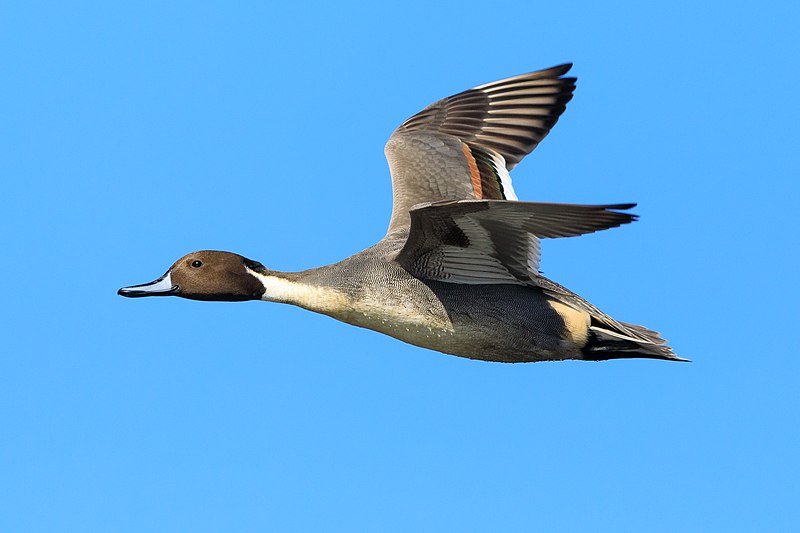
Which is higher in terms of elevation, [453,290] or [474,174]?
[474,174]

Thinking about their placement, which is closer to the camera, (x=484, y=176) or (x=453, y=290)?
(x=453, y=290)

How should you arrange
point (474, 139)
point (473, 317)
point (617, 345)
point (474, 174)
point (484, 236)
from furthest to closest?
1. point (474, 139)
2. point (474, 174)
3. point (617, 345)
4. point (473, 317)
5. point (484, 236)

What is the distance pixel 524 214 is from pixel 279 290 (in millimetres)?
1670

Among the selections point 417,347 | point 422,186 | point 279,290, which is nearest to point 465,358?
point 417,347

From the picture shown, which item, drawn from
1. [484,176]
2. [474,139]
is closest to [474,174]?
[484,176]

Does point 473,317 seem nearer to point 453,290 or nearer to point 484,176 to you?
point 453,290

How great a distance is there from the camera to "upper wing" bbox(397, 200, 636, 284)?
5.38 m

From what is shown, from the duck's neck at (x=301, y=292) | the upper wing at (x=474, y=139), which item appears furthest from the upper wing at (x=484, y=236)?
the upper wing at (x=474, y=139)

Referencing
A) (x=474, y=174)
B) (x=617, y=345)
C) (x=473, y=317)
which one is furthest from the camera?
(x=474, y=174)

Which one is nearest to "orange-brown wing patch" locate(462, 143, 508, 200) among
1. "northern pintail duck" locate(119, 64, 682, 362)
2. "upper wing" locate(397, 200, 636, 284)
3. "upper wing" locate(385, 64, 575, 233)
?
"upper wing" locate(385, 64, 575, 233)

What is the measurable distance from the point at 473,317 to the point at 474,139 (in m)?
2.18

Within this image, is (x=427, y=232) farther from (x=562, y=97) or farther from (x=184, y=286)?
(x=562, y=97)

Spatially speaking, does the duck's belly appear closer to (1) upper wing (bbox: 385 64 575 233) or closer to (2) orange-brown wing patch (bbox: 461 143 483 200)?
(1) upper wing (bbox: 385 64 575 233)

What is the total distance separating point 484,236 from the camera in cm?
595
